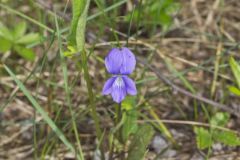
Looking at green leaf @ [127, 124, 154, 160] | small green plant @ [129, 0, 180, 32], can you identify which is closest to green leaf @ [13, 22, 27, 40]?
small green plant @ [129, 0, 180, 32]

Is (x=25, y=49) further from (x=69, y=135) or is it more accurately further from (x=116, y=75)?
(x=116, y=75)

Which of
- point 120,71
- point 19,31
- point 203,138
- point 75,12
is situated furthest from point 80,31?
point 19,31

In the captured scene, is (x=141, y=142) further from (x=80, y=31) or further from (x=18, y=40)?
(x=18, y=40)

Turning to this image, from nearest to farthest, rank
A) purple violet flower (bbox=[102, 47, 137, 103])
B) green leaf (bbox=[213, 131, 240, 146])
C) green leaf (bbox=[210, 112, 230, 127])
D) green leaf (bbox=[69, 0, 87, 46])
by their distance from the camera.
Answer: green leaf (bbox=[69, 0, 87, 46]), purple violet flower (bbox=[102, 47, 137, 103]), green leaf (bbox=[213, 131, 240, 146]), green leaf (bbox=[210, 112, 230, 127])

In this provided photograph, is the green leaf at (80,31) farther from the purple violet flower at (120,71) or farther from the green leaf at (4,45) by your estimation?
the green leaf at (4,45)

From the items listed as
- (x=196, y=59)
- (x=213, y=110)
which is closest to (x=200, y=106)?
(x=213, y=110)

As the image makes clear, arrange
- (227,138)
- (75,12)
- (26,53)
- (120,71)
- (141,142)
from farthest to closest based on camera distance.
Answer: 1. (26,53)
2. (227,138)
3. (141,142)
4. (120,71)
5. (75,12)

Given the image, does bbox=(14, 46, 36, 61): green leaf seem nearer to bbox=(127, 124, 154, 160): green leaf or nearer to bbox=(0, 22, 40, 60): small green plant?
bbox=(0, 22, 40, 60): small green plant

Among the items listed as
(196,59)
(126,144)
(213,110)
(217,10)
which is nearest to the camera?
(126,144)
